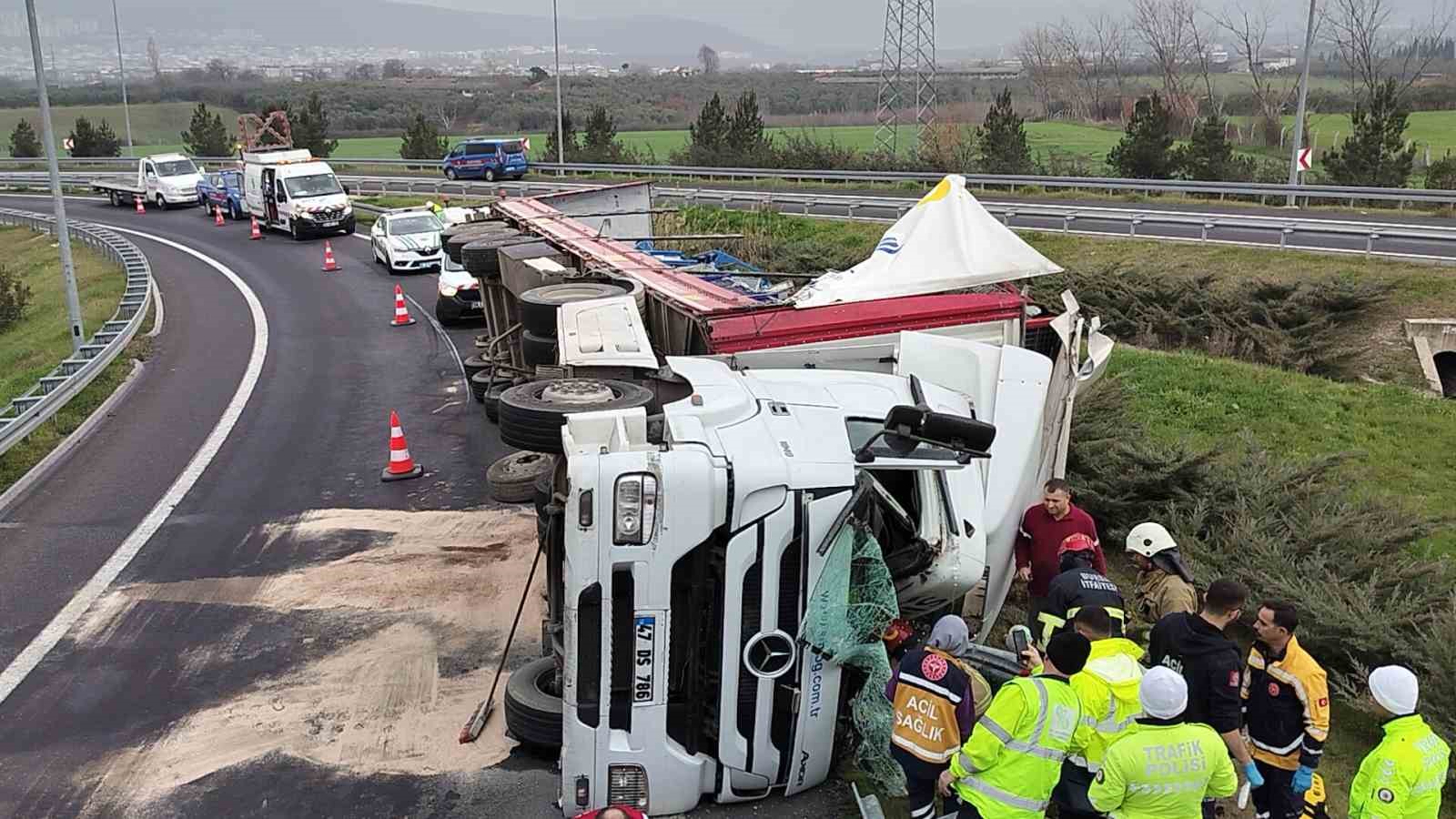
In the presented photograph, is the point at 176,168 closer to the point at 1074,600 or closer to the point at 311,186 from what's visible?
the point at 311,186

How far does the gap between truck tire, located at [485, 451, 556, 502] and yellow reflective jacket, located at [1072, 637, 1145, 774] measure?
3.58 metres

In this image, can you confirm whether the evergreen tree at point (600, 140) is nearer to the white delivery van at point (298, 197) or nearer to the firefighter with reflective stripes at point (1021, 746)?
the white delivery van at point (298, 197)

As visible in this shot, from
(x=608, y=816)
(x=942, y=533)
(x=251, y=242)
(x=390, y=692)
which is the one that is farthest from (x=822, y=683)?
(x=251, y=242)

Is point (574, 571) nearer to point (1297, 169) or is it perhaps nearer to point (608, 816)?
point (608, 816)

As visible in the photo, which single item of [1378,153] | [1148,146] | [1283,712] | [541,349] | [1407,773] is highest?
[1148,146]

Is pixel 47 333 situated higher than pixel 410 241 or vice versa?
pixel 410 241

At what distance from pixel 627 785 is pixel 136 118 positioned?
307ft

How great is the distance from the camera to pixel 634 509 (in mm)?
5289

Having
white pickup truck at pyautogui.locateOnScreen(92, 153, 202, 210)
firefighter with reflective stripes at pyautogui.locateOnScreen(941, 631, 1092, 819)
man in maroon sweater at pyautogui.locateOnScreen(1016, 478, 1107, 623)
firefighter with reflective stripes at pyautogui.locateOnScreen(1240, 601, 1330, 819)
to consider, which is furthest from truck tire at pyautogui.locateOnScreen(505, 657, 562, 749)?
white pickup truck at pyautogui.locateOnScreen(92, 153, 202, 210)

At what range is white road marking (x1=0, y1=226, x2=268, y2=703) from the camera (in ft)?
25.5

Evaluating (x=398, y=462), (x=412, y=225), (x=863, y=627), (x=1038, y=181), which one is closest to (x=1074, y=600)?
(x=863, y=627)

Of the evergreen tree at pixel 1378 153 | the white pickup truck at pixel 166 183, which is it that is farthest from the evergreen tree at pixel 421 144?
the evergreen tree at pixel 1378 153

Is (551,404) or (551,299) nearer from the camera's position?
(551,404)

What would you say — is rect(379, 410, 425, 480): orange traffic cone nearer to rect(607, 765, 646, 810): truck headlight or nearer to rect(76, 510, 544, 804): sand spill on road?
rect(76, 510, 544, 804): sand spill on road
